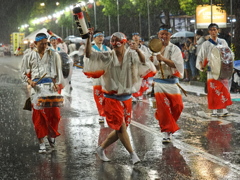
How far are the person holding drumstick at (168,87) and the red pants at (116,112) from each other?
1.54 meters

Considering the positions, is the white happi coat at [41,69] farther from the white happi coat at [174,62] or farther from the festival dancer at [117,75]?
the white happi coat at [174,62]

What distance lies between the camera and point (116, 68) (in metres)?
7.31

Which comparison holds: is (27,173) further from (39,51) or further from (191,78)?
(191,78)

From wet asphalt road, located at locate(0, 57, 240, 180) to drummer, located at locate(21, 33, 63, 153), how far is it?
0.38m

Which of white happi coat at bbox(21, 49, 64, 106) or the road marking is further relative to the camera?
white happi coat at bbox(21, 49, 64, 106)

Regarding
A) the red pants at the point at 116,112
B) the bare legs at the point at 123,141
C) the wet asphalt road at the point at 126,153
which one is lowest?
the wet asphalt road at the point at 126,153

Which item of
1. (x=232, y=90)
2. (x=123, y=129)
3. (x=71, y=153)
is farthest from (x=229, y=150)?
(x=232, y=90)

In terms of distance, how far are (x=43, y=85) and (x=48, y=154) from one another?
1.11 metres

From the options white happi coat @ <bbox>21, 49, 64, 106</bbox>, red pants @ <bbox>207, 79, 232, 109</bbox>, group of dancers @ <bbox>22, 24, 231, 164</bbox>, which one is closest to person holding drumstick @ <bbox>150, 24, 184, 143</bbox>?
group of dancers @ <bbox>22, 24, 231, 164</bbox>

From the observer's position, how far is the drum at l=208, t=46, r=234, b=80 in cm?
1134

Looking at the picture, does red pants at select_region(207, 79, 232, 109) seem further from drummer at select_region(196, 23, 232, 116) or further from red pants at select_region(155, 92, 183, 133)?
red pants at select_region(155, 92, 183, 133)

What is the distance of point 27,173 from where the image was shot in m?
6.90

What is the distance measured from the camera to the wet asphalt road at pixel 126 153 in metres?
6.77

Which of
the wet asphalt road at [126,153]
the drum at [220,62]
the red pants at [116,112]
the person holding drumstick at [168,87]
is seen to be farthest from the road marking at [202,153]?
the drum at [220,62]
